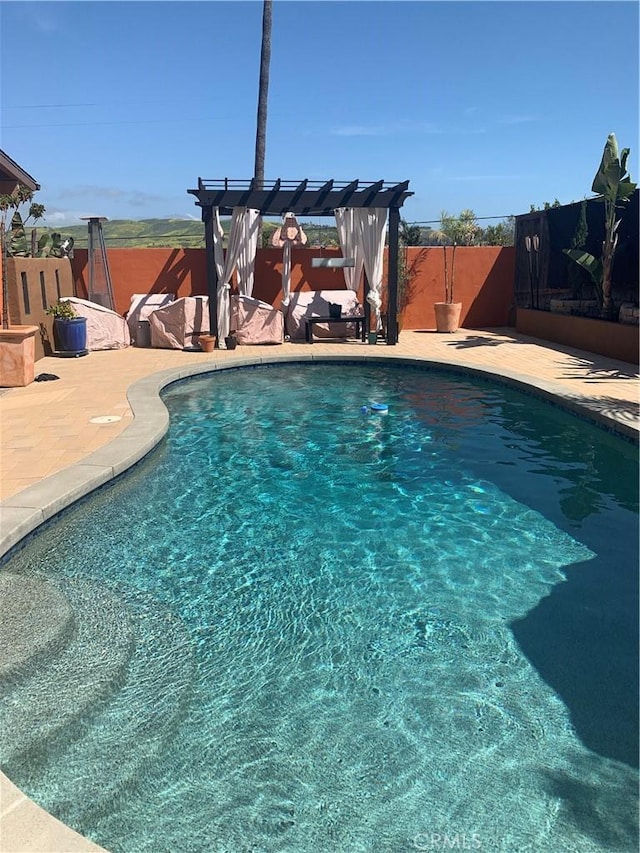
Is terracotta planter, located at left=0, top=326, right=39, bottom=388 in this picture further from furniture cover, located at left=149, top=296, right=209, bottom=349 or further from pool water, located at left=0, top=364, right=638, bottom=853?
furniture cover, located at left=149, top=296, right=209, bottom=349

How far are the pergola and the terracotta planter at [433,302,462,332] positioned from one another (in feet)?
7.90

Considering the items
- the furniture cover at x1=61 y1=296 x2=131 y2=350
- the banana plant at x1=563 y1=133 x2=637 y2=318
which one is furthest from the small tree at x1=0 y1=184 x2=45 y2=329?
the banana plant at x1=563 y1=133 x2=637 y2=318

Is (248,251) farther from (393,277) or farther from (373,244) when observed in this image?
(393,277)

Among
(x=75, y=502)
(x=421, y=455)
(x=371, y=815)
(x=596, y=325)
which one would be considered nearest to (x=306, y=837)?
(x=371, y=815)

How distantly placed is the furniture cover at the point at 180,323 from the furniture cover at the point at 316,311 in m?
2.04

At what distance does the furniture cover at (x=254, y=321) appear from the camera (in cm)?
1516

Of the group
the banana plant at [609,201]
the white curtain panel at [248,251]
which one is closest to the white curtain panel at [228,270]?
the white curtain panel at [248,251]

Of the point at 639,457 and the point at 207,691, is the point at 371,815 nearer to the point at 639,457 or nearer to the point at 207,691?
the point at 207,691

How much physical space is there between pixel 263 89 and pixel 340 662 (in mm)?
22166

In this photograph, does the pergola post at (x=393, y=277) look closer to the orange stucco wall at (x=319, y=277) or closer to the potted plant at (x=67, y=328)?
the orange stucco wall at (x=319, y=277)

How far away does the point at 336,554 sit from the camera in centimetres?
536

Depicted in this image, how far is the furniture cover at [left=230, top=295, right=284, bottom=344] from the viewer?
49.8 ft

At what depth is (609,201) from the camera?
44.1 ft

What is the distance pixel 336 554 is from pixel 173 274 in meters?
12.7
